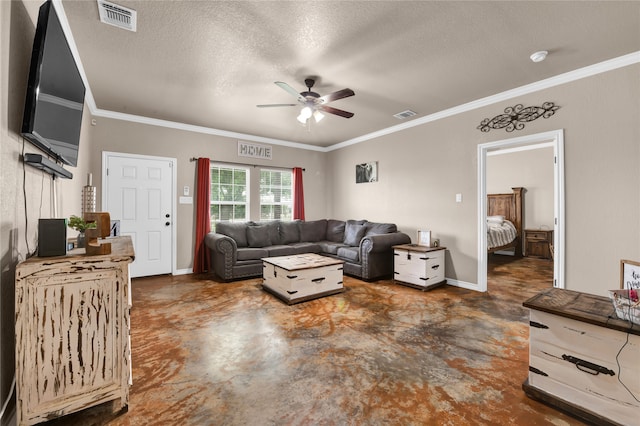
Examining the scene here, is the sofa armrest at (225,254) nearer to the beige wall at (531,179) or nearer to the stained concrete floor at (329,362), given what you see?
the stained concrete floor at (329,362)

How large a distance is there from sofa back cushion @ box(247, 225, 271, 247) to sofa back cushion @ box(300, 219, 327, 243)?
0.79 meters

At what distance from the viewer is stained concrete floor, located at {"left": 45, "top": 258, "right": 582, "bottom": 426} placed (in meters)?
1.51

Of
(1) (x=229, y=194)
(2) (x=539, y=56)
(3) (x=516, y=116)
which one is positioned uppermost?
(2) (x=539, y=56)

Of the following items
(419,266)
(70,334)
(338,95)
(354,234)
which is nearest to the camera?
(70,334)

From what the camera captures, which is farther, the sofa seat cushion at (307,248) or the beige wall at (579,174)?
the sofa seat cushion at (307,248)

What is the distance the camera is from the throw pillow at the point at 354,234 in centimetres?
498

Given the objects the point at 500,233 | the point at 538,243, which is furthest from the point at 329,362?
the point at 538,243

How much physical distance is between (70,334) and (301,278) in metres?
2.22

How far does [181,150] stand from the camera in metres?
4.77

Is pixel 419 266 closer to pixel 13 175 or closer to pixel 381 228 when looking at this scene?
pixel 381 228

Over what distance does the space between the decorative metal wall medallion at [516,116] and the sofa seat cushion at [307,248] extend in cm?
322

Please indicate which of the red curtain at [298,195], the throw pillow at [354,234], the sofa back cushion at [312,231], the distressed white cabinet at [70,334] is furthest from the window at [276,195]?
the distressed white cabinet at [70,334]

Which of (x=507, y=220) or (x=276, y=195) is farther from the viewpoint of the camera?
(x=507, y=220)

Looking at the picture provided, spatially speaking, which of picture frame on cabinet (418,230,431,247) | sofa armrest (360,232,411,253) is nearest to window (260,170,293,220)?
sofa armrest (360,232,411,253)
